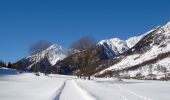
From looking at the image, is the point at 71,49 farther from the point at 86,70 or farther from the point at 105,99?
the point at 105,99

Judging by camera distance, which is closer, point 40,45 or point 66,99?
point 66,99

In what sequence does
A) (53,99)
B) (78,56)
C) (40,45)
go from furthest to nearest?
1. (40,45)
2. (78,56)
3. (53,99)

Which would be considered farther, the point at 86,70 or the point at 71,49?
the point at 71,49

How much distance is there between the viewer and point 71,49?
319 ft

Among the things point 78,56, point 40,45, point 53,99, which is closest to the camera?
point 53,99

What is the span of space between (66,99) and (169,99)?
6.23 m

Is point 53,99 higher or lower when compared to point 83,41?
lower

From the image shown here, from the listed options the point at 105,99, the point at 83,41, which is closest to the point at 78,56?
the point at 83,41

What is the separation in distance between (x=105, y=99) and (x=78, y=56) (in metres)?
69.4

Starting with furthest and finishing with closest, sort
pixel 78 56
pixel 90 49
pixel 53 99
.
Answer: pixel 78 56 → pixel 90 49 → pixel 53 99

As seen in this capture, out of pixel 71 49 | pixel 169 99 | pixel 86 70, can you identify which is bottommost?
pixel 169 99

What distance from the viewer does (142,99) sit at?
23719 millimetres

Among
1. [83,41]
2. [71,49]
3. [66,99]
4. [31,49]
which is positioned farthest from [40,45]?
[66,99]

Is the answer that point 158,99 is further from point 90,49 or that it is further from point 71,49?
point 71,49
